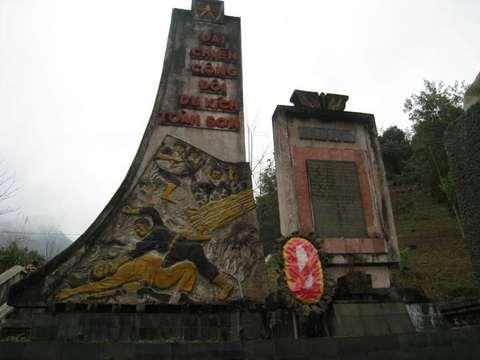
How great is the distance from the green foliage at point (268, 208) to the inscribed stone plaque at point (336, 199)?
1165cm

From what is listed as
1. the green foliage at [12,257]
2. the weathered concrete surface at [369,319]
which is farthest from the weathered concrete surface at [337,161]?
the green foliage at [12,257]

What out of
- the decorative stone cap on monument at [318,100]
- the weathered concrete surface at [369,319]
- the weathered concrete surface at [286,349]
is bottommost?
the weathered concrete surface at [286,349]

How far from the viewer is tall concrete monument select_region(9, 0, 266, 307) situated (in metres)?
7.08

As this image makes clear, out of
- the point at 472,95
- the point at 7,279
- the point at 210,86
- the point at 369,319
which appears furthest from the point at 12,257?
the point at 472,95

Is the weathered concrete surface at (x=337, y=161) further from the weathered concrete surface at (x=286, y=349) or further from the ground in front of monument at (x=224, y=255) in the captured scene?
the weathered concrete surface at (x=286, y=349)

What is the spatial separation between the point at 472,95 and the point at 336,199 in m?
3.03

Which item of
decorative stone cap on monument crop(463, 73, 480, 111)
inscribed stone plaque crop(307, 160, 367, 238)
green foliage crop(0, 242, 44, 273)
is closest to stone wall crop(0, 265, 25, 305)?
green foliage crop(0, 242, 44, 273)

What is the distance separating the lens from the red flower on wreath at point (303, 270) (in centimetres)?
657

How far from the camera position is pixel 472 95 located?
764 centimetres

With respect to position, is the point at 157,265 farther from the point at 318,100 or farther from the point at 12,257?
the point at 12,257

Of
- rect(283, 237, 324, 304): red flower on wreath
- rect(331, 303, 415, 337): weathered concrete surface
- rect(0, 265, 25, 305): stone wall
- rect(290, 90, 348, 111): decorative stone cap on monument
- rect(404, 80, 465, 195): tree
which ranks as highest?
rect(404, 80, 465, 195): tree

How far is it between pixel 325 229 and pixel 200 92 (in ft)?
12.6

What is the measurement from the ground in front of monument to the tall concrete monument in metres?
0.02

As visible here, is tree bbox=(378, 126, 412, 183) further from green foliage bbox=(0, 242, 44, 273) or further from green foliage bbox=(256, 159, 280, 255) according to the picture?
green foliage bbox=(0, 242, 44, 273)
